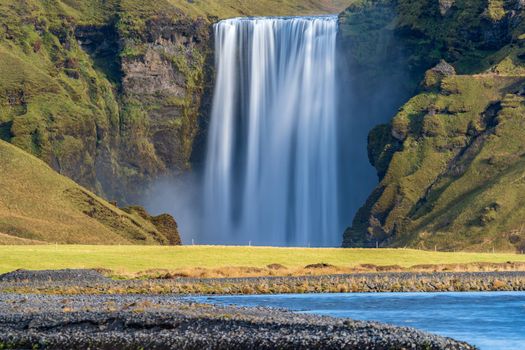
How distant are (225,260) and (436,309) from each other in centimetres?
5035

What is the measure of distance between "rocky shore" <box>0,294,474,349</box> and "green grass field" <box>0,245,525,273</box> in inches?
1980

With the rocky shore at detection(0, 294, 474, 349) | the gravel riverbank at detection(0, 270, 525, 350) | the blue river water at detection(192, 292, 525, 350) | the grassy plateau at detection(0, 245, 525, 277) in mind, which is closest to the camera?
the rocky shore at detection(0, 294, 474, 349)

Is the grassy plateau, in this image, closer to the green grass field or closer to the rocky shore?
the green grass field

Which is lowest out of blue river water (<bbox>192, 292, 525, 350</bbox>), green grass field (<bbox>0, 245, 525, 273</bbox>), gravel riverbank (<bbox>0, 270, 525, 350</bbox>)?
green grass field (<bbox>0, 245, 525, 273</bbox>)

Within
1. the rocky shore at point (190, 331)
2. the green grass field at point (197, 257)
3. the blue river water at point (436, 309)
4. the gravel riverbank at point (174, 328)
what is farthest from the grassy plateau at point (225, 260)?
the rocky shore at point (190, 331)

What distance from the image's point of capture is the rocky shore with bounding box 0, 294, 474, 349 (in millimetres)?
50562

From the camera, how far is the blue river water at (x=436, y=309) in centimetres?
6022

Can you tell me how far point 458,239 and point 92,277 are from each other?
3853 inches

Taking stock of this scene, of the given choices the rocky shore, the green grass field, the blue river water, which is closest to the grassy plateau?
the green grass field

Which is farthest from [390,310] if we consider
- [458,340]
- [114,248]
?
[114,248]

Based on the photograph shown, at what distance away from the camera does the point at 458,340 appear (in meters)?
55.6

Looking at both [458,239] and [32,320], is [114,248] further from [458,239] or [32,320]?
[32,320]

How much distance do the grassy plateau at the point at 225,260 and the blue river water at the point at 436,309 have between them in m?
23.1

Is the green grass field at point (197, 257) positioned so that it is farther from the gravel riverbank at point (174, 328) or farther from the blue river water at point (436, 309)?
the gravel riverbank at point (174, 328)
